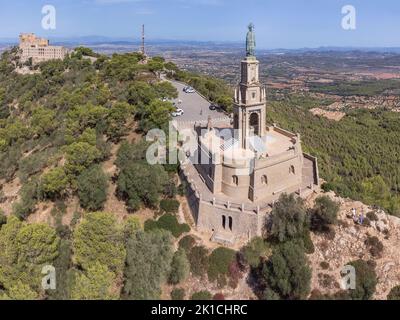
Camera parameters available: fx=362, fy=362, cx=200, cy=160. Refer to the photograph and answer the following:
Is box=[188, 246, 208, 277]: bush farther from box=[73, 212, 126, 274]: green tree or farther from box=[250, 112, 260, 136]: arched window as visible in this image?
box=[250, 112, 260, 136]: arched window

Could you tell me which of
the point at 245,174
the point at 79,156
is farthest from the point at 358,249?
the point at 79,156

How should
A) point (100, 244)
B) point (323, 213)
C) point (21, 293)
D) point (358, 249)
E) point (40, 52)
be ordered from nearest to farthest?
point (21, 293) → point (100, 244) → point (358, 249) → point (323, 213) → point (40, 52)

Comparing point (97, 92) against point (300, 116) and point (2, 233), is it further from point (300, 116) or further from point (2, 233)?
point (300, 116)

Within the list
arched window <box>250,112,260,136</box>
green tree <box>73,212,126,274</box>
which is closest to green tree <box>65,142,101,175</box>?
green tree <box>73,212,126,274</box>

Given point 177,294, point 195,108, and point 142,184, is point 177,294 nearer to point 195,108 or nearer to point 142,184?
point 142,184

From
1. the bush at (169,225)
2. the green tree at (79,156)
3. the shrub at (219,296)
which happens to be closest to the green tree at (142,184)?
the bush at (169,225)
